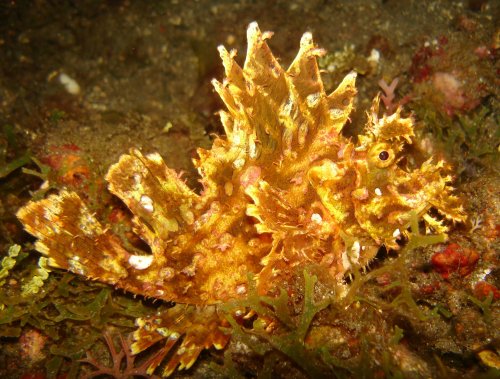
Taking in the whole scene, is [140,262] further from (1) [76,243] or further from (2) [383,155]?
(2) [383,155]

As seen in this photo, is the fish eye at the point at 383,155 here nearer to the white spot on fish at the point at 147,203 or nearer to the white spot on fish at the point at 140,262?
the white spot on fish at the point at 147,203

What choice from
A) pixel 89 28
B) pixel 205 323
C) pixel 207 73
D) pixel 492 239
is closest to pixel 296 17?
pixel 207 73

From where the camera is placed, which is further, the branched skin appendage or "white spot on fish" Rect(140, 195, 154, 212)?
"white spot on fish" Rect(140, 195, 154, 212)

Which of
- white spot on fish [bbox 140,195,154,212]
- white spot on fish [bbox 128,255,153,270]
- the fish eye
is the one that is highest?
the fish eye

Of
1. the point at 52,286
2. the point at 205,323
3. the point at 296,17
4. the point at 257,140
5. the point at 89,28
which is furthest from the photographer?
the point at 89,28

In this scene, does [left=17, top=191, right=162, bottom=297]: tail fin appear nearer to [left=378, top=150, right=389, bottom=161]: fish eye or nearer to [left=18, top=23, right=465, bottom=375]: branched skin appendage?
[left=18, top=23, right=465, bottom=375]: branched skin appendage

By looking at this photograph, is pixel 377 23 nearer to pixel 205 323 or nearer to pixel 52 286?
pixel 205 323

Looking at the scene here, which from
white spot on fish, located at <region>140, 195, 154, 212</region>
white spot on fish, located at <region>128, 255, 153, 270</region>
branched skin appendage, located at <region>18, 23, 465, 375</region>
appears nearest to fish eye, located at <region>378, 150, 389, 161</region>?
branched skin appendage, located at <region>18, 23, 465, 375</region>

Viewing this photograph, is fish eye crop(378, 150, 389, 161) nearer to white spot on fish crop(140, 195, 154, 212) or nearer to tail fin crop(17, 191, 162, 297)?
white spot on fish crop(140, 195, 154, 212)

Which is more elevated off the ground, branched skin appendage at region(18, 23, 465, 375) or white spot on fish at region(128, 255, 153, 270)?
branched skin appendage at region(18, 23, 465, 375)

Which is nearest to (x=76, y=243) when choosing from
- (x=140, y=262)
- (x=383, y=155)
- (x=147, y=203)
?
(x=140, y=262)
